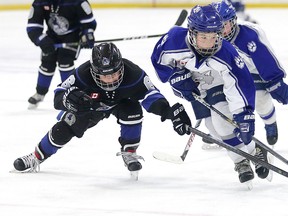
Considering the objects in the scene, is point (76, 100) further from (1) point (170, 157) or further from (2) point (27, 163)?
(1) point (170, 157)

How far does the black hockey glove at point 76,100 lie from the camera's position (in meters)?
3.48

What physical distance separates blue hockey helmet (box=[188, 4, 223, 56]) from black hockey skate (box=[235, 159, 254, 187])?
52cm

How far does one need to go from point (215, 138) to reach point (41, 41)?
2.20 meters

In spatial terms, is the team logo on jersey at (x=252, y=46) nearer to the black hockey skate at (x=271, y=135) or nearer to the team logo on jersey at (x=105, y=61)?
the black hockey skate at (x=271, y=135)

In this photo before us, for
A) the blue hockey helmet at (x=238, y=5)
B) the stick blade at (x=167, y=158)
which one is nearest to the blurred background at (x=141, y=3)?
the blue hockey helmet at (x=238, y=5)

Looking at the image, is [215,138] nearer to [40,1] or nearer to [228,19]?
[228,19]

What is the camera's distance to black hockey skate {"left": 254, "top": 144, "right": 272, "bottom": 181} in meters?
3.51

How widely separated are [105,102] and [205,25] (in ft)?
2.09

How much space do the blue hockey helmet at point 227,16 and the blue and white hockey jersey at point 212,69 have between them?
1.00ft

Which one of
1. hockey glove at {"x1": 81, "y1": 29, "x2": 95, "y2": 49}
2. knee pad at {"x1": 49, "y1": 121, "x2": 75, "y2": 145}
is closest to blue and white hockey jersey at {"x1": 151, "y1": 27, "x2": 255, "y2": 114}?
knee pad at {"x1": 49, "y1": 121, "x2": 75, "y2": 145}

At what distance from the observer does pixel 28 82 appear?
257 inches

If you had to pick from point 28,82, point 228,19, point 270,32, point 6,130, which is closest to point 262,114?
point 228,19

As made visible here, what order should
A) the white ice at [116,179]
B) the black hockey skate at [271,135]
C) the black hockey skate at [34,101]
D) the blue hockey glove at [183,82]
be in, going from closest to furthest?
the white ice at [116,179]
the blue hockey glove at [183,82]
the black hockey skate at [271,135]
the black hockey skate at [34,101]

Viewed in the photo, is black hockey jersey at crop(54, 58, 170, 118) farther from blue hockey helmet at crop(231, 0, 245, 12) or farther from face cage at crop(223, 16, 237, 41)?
blue hockey helmet at crop(231, 0, 245, 12)
